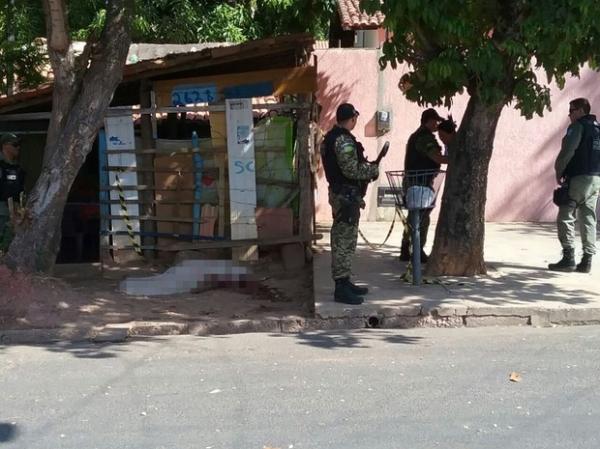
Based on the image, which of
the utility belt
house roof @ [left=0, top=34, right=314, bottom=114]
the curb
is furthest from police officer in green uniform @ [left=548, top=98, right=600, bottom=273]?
house roof @ [left=0, top=34, right=314, bottom=114]

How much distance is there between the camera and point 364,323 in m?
6.73

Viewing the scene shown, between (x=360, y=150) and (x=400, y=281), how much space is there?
1651mm

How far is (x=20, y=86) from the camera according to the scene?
10797 millimetres

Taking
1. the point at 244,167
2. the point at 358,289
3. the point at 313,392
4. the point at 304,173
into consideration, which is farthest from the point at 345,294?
the point at 244,167

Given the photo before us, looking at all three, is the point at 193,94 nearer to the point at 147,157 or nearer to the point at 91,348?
the point at 147,157

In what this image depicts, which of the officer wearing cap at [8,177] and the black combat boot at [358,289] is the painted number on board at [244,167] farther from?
the officer wearing cap at [8,177]

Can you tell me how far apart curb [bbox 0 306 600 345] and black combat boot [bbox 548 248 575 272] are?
1731 millimetres

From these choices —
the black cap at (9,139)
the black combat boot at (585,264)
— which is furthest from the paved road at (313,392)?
the black cap at (9,139)

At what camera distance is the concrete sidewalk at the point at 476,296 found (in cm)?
668

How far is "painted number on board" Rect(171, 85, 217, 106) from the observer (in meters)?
9.40

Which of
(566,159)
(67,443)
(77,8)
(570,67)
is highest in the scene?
(77,8)

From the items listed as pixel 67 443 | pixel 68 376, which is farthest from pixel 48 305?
pixel 67 443

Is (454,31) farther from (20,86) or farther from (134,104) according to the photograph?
(20,86)

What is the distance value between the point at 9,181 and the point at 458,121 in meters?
7.05
